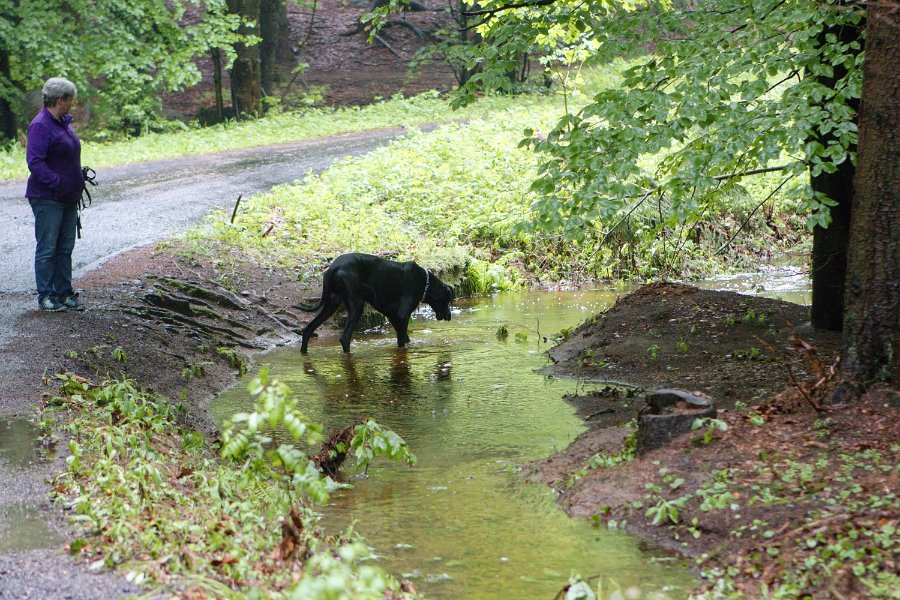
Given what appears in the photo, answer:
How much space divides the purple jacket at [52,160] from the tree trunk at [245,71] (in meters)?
21.6

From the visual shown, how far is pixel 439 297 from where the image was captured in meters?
12.3

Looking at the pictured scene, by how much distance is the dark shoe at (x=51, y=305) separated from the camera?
1001 cm

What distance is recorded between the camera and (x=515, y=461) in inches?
284

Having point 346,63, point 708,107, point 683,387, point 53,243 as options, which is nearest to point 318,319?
point 53,243

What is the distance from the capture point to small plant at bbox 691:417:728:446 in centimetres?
617

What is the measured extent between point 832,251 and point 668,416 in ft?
11.8

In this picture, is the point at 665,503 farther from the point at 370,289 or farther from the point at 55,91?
the point at 55,91

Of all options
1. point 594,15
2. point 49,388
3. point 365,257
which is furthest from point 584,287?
point 49,388

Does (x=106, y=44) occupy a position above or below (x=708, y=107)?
above

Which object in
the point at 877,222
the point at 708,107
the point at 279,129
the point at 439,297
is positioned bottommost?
the point at 439,297

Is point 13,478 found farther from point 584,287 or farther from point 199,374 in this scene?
point 584,287

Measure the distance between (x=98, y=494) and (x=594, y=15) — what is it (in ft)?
21.2

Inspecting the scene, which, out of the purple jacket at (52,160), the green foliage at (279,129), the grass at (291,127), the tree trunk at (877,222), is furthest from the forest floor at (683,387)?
the grass at (291,127)

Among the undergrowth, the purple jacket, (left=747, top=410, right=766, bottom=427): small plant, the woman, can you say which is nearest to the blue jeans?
the woman
